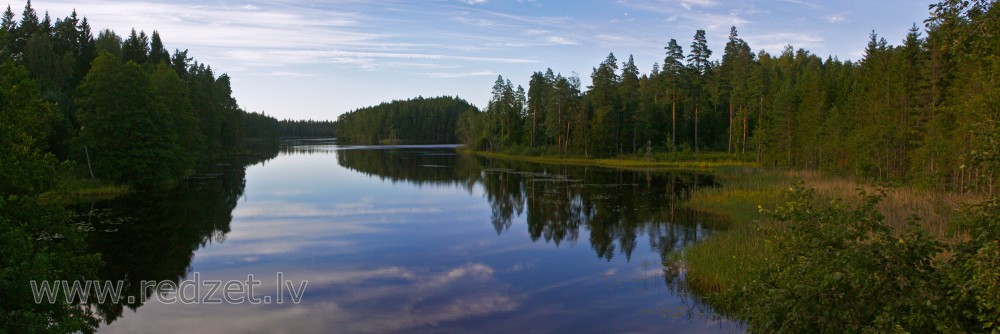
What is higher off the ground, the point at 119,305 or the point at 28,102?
the point at 28,102

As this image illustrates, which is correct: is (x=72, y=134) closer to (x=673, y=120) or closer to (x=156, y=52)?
(x=156, y=52)

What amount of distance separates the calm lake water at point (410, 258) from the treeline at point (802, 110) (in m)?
9.00

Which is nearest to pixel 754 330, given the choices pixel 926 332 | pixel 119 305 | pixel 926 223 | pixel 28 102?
pixel 926 332

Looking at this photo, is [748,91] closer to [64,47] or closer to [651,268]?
[651,268]

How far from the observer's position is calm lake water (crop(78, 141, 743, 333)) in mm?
15367

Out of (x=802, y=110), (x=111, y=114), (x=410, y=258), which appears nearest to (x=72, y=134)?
(x=111, y=114)

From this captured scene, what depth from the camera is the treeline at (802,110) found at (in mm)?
9619

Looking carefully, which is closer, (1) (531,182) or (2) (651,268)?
(2) (651,268)

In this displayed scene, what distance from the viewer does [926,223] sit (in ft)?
66.7

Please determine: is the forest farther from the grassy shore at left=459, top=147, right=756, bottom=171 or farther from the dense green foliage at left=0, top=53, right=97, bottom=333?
the grassy shore at left=459, top=147, right=756, bottom=171

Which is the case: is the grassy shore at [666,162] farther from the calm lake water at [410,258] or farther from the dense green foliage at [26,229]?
the dense green foliage at [26,229]

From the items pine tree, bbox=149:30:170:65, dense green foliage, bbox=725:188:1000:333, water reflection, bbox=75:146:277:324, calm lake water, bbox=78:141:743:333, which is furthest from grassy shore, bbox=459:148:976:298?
pine tree, bbox=149:30:170:65

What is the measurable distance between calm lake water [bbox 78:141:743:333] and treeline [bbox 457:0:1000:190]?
900 cm

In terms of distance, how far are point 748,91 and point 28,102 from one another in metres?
71.2
